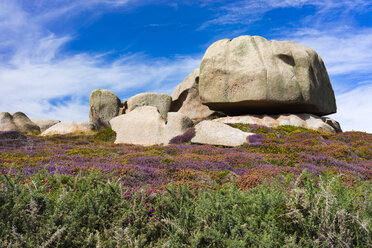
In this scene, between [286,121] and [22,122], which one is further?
[22,122]

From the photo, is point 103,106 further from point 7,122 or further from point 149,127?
point 149,127

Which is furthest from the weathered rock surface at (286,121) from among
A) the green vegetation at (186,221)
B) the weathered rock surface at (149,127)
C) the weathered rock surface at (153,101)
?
the green vegetation at (186,221)

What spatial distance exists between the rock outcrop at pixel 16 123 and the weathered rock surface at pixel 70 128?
501 cm

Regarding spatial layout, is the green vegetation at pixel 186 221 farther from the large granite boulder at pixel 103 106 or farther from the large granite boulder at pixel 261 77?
the large granite boulder at pixel 103 106

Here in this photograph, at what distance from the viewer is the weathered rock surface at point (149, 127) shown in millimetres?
17844

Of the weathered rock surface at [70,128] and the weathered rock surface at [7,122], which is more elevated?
the weathered rock surface at [7,122]

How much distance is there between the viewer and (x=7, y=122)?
29.4 metres

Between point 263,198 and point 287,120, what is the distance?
2143 cm

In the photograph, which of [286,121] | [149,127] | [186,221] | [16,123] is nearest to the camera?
[186,221]

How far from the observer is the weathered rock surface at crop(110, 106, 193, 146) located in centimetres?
1784

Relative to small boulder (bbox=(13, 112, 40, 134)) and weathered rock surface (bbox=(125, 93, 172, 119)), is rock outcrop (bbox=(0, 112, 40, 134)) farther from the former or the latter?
weathered rock surface (bbox=(125, 93, 172, 119))

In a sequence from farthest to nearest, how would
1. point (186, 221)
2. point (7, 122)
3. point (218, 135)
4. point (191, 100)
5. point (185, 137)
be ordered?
1. point (191, 100)
2. point (7, 122)
3. point (185, 137)
4. point (218, 135)
5. point (186, 221)

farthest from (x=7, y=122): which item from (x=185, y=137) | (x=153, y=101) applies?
(x=185, y=137)

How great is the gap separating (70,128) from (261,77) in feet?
59.4
